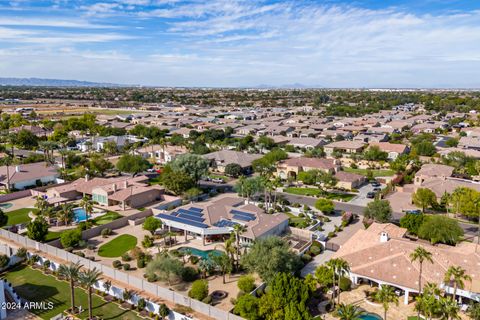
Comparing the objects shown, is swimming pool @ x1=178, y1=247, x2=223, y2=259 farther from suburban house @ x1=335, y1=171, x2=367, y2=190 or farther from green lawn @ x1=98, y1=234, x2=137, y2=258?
suburban house @ x1=335, y1=171, x2=367, y2=190

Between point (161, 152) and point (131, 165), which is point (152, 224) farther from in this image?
point (161, 152)

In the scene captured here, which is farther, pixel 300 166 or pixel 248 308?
pixel 300 166

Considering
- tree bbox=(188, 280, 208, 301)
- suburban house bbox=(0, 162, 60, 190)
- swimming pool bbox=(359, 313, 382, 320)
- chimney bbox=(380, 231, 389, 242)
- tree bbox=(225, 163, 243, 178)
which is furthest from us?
tree bbox=(225, 163, 243, 178)

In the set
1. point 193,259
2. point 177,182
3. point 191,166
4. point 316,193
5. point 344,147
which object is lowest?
point 193,259

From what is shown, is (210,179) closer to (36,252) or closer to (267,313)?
(36,252)

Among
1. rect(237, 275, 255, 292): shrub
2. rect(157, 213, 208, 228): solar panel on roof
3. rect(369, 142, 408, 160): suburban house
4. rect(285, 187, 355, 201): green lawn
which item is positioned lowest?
rect(285, 187, 355, 201): green lawn

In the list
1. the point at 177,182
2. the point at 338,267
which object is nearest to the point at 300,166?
the point at 177,182

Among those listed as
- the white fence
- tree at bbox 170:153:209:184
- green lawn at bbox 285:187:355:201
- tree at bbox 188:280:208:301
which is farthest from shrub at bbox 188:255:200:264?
green lawn at bbox 285:187:355:201
